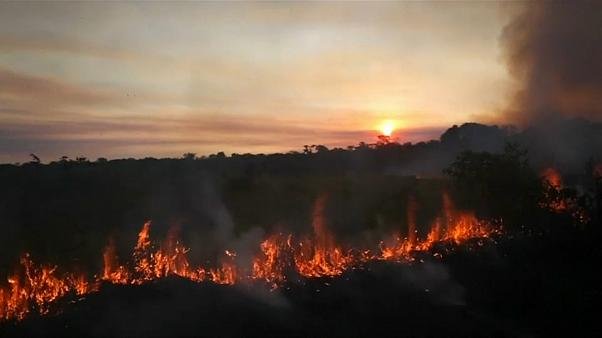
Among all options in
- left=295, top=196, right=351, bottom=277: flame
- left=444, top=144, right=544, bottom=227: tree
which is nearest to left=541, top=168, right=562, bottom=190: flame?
left=444, top=144, right=544, bottom=227: tree

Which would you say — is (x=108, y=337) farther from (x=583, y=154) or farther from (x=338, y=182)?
(x=583, y=154)

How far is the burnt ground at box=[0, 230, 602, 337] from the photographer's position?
9.42 metres

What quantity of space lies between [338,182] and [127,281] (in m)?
27.2

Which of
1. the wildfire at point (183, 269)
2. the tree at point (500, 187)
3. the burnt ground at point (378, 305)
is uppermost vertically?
the tree at point (500, 187)

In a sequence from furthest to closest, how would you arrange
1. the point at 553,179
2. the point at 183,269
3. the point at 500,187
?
the point at 553,179, the point at 500,187, the point at 183,269

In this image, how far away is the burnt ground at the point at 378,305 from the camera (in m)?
9.42

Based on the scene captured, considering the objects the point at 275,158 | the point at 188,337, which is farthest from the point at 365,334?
the point at 275,158

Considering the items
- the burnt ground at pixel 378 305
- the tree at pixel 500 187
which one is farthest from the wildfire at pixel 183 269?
the tree at pixel 500 187

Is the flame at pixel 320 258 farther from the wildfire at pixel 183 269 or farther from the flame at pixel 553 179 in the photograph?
the flame at pixel 553 179

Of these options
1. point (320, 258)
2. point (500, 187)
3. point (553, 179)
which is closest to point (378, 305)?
point (320, 258)

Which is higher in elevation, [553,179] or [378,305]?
[553,179]

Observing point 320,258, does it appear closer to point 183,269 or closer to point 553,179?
point 183,269

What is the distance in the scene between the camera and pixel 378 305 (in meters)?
11.6

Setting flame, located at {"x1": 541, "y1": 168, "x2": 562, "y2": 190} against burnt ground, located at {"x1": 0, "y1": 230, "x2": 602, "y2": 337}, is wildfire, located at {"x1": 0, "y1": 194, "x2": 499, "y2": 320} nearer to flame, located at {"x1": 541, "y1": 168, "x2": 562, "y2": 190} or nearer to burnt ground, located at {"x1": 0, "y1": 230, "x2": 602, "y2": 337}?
burnt ground, located at {"x1": 0, "y1": 230, "x2": 602, "y2": 337}
